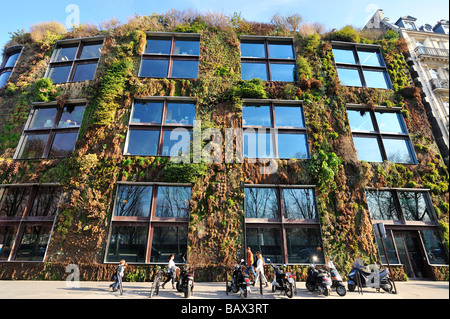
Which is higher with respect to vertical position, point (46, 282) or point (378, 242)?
point (378, 242)

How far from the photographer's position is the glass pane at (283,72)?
15.0 meters

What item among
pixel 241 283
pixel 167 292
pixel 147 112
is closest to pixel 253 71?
pixel 147 112

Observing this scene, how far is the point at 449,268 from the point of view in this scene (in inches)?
432

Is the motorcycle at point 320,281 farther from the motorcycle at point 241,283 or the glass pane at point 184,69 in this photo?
the glass pane at point 184,69

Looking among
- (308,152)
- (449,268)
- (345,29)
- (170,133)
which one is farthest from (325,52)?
(449,268)

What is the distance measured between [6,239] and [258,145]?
46.3ft

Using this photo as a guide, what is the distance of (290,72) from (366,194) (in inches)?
356

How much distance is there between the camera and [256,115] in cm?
1388

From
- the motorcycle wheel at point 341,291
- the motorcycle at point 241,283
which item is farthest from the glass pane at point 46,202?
the motorcycle wheel at point 341,291

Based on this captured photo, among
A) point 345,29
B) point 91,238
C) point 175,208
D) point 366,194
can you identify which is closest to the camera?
point 91,238

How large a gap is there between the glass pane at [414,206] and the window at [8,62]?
26.4m

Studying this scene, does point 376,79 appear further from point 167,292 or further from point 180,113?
point 167,292

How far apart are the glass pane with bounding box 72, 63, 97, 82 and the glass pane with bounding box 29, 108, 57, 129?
8.73 ft

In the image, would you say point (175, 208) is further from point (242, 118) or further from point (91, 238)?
point (242, 118)
